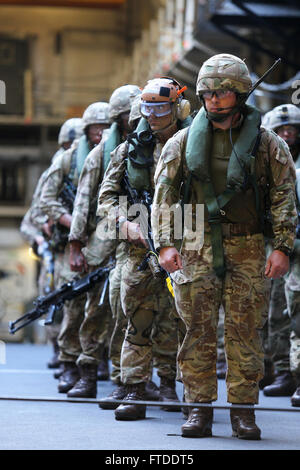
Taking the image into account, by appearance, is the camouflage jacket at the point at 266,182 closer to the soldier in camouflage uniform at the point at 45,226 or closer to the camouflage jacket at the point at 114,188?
the camouflage jacket at the point at 114,188

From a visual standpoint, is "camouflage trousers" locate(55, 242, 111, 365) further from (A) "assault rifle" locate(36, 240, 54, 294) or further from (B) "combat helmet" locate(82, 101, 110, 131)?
(A) "assault rifle" locate(36, 240, 54, 294)

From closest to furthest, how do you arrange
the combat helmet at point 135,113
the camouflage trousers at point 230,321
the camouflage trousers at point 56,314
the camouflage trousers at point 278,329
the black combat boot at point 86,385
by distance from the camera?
the camouflage trousers at point 230,321 → the combat helmet at point 135,113 → the black combat boot at point 86,385 → the camouflage trousers at point 278,329 → the camouflage trousers at point 56,314

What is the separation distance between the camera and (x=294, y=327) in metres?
8.51

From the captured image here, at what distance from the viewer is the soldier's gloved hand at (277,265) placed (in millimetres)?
6336

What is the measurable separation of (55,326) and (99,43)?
17.6m

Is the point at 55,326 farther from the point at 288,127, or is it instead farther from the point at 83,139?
the point at 288,127

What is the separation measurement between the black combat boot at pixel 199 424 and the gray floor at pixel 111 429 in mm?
53

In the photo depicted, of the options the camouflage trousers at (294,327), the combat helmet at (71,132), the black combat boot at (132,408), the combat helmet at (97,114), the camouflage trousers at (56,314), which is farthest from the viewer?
the camouflage trousers at (56,314)

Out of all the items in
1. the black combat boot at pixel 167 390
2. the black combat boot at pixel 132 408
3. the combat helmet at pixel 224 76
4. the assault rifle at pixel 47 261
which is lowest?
the assault rifle at pixel 47 261

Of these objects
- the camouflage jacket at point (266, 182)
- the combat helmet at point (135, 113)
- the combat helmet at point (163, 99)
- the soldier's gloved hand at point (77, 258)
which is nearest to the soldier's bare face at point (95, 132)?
the soldier's gloved hand at point (77, 258)

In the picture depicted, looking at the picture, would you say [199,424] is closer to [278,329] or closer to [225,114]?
[225,114]

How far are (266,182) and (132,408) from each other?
64.3 inches

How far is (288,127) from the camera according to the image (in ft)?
29.8
